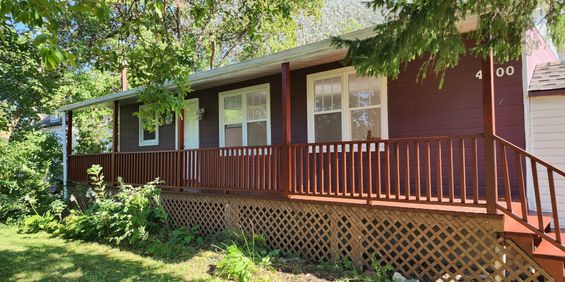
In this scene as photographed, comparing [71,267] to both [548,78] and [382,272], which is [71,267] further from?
[548,78]

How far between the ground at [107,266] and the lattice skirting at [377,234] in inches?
20.4

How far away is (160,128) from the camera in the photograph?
10750 mm

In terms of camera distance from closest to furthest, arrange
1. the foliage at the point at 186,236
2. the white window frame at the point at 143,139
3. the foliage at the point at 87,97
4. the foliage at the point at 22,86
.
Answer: the foliage at the point at 186,236 < the white window frame at the point at 143,139 < the foliage at the point at 22,86 < the foliage at the point at 87,97

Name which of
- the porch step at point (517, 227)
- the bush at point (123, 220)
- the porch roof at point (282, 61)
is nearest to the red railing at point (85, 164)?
the porch roof at point (282, 61)

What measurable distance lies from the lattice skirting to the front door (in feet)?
6.74

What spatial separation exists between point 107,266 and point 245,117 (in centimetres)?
419

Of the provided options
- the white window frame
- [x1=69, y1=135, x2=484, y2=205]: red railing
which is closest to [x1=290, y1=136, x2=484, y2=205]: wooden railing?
[x1=69, y1=135, x2=484, y2=205]: red railing

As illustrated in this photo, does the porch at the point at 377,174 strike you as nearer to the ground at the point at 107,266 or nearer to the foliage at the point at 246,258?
the foliage at the point at 246,258

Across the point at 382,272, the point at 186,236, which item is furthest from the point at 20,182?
the point at 382,272

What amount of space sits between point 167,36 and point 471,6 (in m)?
5.01

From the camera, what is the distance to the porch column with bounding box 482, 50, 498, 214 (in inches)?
159

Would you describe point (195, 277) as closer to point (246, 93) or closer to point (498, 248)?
point (498, 248)

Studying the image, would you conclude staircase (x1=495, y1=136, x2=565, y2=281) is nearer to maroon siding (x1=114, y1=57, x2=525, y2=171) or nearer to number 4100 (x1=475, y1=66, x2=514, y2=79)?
maroon siding (x1=114, y1=57, x2=525, y2=171)

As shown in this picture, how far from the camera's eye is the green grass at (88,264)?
5180 mm
